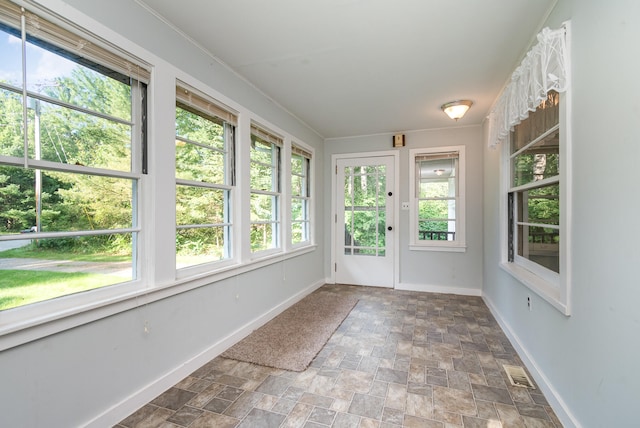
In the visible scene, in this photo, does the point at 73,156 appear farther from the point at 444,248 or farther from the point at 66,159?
the point at 444,248

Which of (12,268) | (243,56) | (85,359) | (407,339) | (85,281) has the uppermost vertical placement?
(243,56)

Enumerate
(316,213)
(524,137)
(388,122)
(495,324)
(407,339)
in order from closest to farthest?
(524,137), (407,339), (495,324), (388,122), (316,213)

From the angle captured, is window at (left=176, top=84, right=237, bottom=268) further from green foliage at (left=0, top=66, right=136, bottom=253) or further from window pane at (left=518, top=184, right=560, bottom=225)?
window pane at (left=518, top=184, right=560, bottom=225)

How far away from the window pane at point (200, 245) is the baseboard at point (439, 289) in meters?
2.89

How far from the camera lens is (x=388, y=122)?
4.04m

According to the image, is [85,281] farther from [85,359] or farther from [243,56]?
[243,56]

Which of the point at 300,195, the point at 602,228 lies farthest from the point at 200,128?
the point at 602,228

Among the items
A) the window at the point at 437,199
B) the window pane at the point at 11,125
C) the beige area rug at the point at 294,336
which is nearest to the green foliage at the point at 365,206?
the window at the point at 437,199

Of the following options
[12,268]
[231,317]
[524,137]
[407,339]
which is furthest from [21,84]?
[524,137]

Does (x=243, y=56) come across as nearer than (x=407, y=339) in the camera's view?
Yes

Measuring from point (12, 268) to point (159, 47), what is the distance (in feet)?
4.87

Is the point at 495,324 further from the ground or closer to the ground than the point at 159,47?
closer to the ground

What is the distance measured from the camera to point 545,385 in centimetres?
187

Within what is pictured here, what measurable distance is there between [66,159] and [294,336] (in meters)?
2.18
